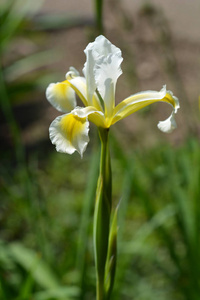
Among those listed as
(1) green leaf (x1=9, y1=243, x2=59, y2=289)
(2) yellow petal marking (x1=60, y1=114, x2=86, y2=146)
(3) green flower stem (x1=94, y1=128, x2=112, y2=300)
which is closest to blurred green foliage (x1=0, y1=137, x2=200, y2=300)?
(1) green leaf (x1=9, y1=243, x2=59, y2=289)

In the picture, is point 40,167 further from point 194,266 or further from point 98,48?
point 98,48

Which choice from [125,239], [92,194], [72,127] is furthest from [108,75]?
[125,239]

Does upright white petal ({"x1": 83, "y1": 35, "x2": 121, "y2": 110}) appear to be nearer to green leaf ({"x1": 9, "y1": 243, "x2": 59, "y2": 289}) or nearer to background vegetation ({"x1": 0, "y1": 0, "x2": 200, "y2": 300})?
background vegetation ({"x1": 0, "y1": 0, "x2": 200, "y2": 300})

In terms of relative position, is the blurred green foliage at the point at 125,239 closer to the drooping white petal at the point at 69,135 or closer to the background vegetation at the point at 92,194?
the background vegetation at the point at 92,194

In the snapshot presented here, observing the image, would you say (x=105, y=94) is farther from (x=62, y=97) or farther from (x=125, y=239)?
(x=125, y=239)

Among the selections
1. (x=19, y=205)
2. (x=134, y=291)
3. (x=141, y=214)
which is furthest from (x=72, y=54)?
(x=134, y=291)
